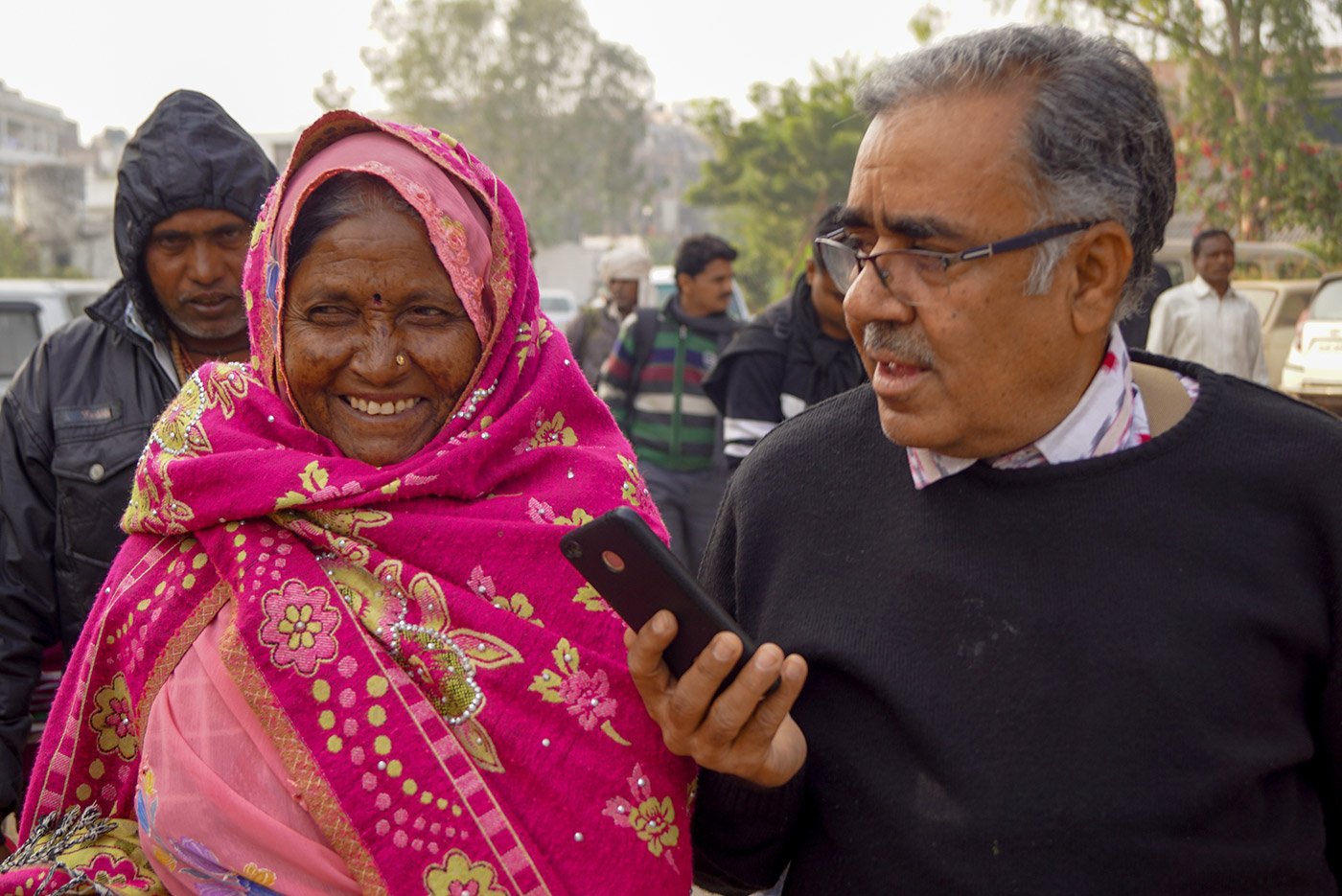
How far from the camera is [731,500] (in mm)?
1995

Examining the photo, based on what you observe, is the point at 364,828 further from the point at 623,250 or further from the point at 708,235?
the point at 623,250

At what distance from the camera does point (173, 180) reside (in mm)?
2910

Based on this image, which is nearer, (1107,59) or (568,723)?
(1107,59)

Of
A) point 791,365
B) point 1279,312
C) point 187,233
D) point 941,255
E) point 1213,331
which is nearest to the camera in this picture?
point 941,255

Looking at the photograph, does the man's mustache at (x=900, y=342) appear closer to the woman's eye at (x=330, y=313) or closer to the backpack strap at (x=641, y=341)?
the woman's eye at (x=330, y=313)

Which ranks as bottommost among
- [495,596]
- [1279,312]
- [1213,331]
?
[1279,312]

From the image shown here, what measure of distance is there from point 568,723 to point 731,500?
0.41 meters

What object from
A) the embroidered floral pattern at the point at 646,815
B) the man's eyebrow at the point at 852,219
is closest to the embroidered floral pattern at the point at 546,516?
the embroidered floral pattern at the point at 646,815

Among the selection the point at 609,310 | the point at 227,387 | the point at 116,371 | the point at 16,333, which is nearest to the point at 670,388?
the point at 609,310

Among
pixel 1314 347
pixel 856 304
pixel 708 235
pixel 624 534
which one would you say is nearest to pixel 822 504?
pixel 856 304

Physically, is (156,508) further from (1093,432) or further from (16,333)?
(16,333)

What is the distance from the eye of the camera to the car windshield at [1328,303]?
1228 centimetres

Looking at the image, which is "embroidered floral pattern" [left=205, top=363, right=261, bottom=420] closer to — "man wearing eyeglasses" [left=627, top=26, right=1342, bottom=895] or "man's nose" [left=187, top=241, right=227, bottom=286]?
"man's nose" [left=187, top=241, right=227, bottom=286]

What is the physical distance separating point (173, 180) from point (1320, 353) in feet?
38.0
